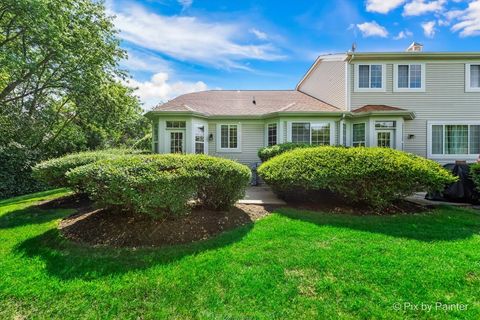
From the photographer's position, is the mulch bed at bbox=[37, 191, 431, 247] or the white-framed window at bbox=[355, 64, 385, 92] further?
the white-framed window at bbox=[355, 64, 385, 92]

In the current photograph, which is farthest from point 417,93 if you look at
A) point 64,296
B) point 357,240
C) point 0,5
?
point 0,5

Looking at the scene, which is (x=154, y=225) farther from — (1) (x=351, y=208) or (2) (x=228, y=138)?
(2) (x=228, y=138)

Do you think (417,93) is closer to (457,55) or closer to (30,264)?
(457,55)

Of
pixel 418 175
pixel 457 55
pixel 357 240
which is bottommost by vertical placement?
pixel 357 240

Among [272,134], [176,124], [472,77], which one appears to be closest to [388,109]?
[472,77]

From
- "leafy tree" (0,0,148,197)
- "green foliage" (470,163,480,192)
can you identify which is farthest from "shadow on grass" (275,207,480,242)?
"leafy tree" (0,0,148,197)

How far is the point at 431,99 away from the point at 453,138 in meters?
2.37

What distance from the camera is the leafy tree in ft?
33.5

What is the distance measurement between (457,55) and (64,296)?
17.4 metres

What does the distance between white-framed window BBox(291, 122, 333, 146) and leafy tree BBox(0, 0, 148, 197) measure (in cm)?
1069

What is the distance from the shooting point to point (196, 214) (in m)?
5.22

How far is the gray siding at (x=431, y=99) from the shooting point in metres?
12.4

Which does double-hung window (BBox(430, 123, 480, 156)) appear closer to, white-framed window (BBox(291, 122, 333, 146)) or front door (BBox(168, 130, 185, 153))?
white-framed window (BBox(291, 122, 333, 146))

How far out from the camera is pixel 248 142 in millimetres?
13492
